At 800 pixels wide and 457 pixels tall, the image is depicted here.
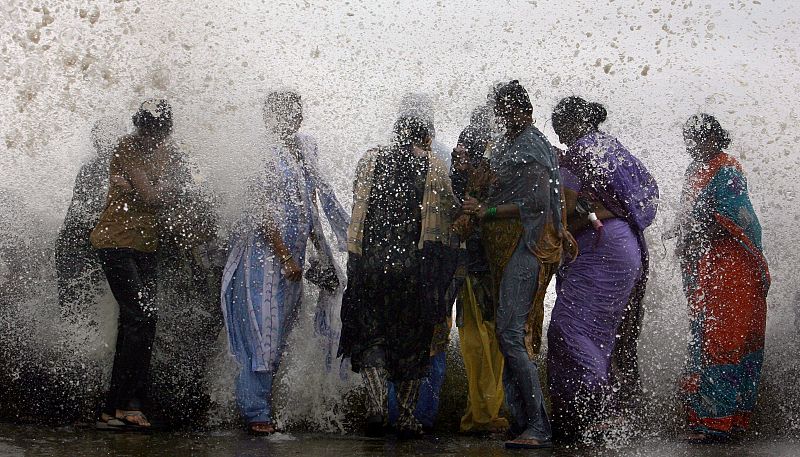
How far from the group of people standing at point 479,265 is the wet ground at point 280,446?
0.71ft

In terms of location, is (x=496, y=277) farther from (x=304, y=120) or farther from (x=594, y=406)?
(x=304, y=120)

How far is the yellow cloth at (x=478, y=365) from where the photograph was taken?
7.25m

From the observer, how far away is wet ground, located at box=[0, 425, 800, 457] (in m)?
5.96

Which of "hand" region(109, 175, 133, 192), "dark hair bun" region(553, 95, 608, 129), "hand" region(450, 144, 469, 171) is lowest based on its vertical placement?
"hand" region(109, 175, 133, 192)

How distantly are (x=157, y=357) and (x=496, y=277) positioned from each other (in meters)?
2.37

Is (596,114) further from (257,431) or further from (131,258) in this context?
(131,258)

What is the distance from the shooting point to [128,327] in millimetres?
6988

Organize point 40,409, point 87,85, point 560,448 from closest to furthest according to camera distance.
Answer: point 560,448 < point 40,409 < point 87,85

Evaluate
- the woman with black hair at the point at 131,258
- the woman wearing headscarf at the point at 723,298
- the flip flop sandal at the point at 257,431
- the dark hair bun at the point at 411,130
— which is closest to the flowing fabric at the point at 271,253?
the flip flop sandal at the point at 257,431

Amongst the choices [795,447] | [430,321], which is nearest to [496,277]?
[430,321]

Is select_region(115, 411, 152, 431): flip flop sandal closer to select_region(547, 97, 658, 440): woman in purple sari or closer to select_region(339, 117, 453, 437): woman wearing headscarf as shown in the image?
select_region(339, 117, 453, 437): woman wearing headscarf

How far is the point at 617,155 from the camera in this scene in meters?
7.04

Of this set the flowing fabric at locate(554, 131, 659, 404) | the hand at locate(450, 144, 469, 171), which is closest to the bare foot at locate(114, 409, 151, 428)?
the hand at locate(450, 144, 469, 171)

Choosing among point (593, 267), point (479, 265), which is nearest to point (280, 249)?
point (479, 265)
